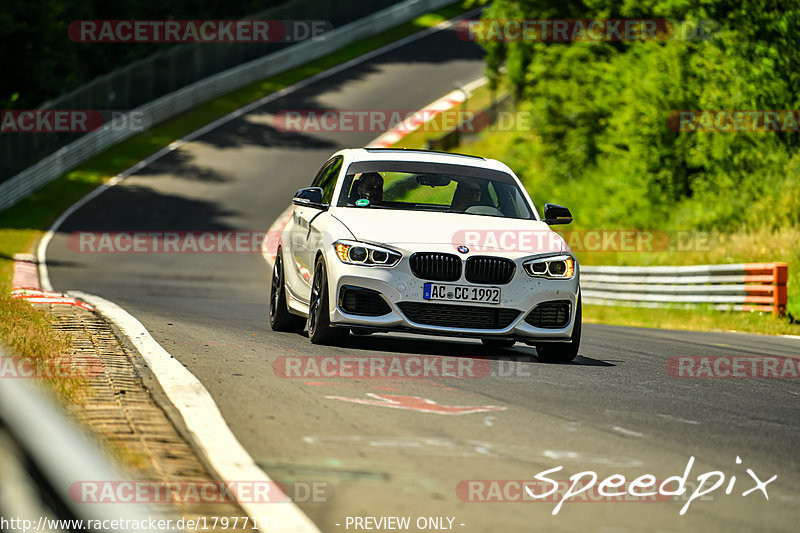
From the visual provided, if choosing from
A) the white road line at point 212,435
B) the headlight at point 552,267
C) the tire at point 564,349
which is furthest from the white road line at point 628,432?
the tire at point 564,349

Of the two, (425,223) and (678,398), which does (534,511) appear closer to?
(678,398)

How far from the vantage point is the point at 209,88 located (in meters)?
54.9

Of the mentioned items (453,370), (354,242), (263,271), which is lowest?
(263,271)

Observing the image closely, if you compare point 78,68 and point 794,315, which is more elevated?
point 78,68

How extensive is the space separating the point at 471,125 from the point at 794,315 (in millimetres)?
30896

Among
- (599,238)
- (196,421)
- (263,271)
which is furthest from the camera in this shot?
(599,238)

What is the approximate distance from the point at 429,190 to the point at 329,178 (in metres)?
1.31

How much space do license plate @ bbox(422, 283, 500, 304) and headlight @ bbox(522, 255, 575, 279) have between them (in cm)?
40

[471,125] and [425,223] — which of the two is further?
[471,125]

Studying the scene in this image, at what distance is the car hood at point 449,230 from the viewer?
9922 millimetres

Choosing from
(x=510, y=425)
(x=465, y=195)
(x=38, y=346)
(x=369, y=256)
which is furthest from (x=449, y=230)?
(x=510, y=425)

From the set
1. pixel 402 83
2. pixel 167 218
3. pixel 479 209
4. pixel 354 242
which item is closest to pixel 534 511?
pixel 354 242

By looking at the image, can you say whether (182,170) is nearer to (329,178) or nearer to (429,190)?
(329,178)

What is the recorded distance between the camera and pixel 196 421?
6.06m
